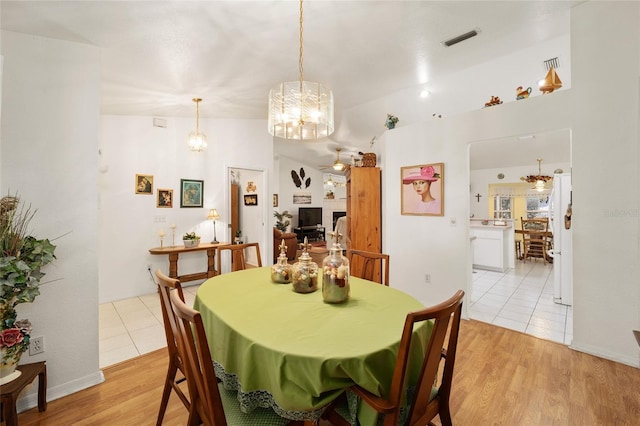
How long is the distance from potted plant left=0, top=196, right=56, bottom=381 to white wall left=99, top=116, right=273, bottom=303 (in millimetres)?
2341

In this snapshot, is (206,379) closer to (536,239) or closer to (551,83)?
(551,83)

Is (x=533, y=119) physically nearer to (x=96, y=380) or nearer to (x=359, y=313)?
(x=359, y=313)

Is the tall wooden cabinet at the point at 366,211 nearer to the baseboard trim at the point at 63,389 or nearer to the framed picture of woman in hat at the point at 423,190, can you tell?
the framed picture of woman in hat at the point at 423,190

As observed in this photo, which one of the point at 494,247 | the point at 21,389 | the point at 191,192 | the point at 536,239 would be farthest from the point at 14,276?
the point at 536,239

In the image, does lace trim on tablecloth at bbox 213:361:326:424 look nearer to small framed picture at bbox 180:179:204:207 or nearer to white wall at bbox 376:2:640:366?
white wall at bbox 376:2:640:366

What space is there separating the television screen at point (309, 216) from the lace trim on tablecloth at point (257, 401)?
824 centimetres

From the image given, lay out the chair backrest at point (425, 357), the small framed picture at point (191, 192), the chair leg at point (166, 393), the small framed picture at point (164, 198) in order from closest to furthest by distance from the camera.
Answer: the chair backrest at point (425, 357) < the chair leg at point (166, 393) < the small framed picture at point (164, 198) < the small framed picture at point (191, 192)

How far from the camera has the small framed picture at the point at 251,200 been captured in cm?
560

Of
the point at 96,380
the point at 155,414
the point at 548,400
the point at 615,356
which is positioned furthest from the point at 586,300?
the point at 96,380

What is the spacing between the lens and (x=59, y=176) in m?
1.96

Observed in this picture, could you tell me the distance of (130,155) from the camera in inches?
158

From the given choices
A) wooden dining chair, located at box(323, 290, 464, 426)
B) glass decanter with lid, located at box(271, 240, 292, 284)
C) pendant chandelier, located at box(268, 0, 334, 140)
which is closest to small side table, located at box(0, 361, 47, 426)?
glass decanter with lid, located at box(271, 240, 292, 284)

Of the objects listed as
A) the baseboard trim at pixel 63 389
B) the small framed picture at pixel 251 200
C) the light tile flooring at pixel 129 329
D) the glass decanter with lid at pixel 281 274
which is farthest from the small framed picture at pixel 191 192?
the glass decanter with lid at pixel 281 274

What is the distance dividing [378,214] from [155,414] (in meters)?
3.30
